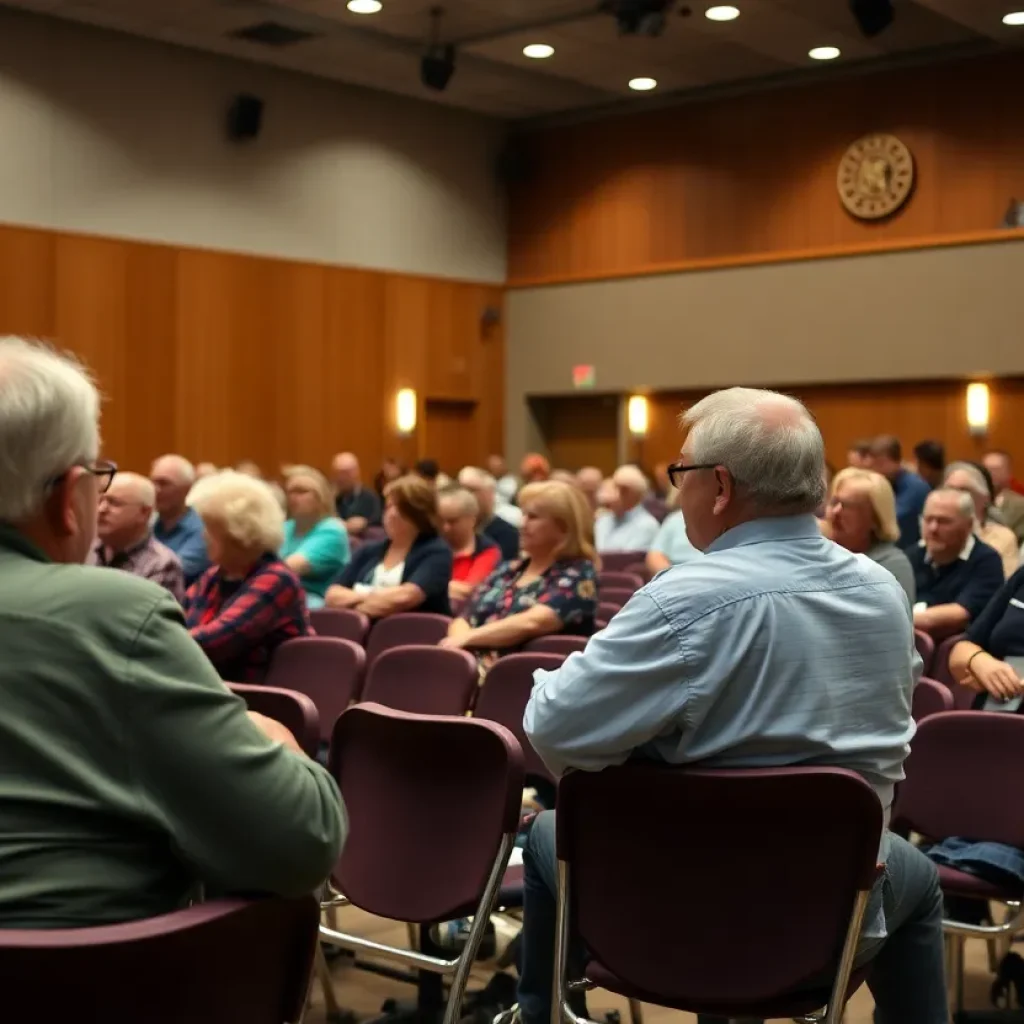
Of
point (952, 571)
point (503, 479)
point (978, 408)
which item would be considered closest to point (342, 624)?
point (952, 571)

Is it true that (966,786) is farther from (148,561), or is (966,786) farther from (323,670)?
(148,561)

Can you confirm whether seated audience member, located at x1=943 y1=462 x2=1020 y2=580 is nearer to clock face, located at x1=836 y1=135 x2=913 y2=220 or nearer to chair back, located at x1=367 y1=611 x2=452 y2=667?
chair back, located at x1=367 y1=611 x2=452 y2=667

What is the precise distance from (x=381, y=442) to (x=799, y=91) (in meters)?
5.55

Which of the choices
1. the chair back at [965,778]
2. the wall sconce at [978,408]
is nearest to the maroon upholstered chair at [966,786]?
the chair back at [965,778]

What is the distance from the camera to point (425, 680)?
169 inches

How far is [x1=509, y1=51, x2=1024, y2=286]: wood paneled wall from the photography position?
13.4 m

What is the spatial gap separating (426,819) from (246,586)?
5.88ft

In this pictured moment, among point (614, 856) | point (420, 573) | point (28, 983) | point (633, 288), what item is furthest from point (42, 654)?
point (633, 288)

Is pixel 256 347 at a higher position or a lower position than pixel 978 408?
higher

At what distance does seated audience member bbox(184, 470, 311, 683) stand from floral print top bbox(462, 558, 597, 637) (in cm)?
77

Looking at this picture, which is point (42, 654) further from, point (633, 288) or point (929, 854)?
point (633, 288)

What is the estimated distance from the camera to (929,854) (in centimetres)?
333

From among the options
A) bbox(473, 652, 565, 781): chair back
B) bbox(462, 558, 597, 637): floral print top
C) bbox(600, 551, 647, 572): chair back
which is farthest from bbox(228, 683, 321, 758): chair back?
bbox(600, 551, 647, 572): chair back

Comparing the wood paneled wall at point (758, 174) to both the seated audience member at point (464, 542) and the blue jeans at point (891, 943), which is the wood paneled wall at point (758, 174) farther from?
the blue jeans at point (891, 943)
